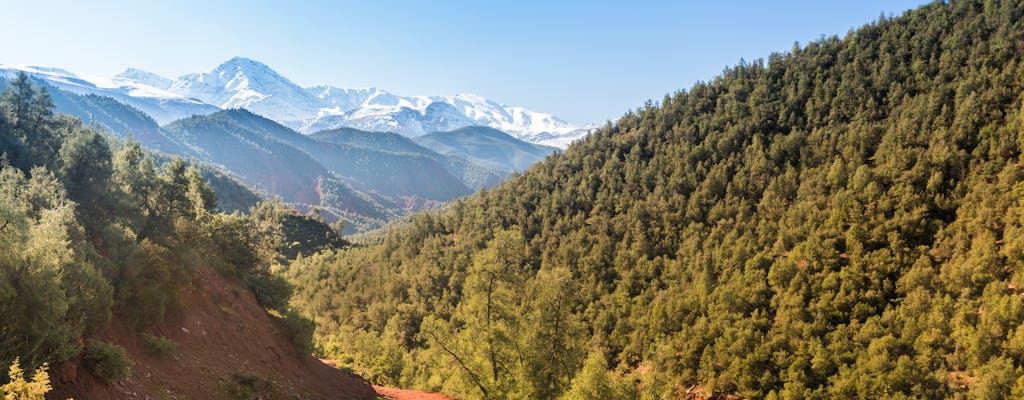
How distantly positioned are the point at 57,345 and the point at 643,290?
73.9 m

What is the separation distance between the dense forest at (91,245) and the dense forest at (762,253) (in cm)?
1566

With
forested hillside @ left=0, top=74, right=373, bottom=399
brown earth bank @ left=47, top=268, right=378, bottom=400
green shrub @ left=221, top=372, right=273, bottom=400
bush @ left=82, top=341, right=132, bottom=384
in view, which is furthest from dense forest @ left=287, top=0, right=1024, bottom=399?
bush @ left=82, top=341, right=132, bottom=384

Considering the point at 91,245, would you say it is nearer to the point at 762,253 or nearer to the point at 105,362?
the point at 105,362

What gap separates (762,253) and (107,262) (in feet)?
237

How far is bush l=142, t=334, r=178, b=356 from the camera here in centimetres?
2385

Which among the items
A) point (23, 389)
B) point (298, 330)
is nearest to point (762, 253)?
point (298, 330)

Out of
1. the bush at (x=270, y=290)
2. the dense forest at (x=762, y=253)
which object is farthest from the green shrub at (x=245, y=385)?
the bush at (x=270, y=290)

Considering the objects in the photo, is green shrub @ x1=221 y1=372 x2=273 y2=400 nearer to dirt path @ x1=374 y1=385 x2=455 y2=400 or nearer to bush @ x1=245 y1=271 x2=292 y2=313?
dirt path @ x1=374 y1=385 x2=455 y2=400

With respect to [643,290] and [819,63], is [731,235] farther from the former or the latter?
[819,63]

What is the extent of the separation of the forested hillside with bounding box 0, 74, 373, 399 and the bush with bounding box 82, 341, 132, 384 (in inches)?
1.9

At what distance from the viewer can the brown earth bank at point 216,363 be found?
1948 cm

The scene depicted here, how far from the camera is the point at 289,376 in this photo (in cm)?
3412

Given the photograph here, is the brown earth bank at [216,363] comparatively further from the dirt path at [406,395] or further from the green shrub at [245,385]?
the dirt path at [406,395]

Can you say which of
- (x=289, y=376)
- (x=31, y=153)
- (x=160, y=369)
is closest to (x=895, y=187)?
(x=289, y=376)
